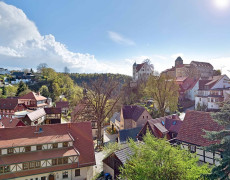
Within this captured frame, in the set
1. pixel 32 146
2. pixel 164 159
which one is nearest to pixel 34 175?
pixel 32 146

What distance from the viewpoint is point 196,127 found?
55.4 feet

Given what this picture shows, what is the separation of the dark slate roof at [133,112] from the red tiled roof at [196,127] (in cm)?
1780

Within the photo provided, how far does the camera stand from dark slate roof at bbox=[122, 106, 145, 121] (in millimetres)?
35812

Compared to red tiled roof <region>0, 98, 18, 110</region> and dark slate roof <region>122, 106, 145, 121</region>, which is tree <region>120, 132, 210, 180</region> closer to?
dark slate roof <region>122, 106, 145, 121</region>

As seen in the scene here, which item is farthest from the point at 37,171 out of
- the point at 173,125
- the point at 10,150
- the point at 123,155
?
the point at 173,125

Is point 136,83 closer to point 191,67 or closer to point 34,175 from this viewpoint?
point 191,67

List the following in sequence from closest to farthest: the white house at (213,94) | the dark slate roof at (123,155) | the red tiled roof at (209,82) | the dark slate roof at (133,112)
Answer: the dark slate roof at (123,155) < the dark slate roof at (133,112) < the white house at (213,94) < the red tiled roof at (209,82)

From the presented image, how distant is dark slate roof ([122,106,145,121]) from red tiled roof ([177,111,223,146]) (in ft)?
58.4

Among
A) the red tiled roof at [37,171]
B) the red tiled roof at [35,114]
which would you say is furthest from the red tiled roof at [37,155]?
the red tiled roof at [35,114]

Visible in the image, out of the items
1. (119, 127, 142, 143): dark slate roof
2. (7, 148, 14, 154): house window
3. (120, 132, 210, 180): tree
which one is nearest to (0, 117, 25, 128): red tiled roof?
(7, 148, 14, 154): house window

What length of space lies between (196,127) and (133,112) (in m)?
21.1

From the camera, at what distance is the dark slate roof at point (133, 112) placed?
1410 inches

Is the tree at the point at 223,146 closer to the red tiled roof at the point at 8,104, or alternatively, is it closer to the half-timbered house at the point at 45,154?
the half-timbered house at the point at 45,154

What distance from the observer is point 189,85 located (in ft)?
176
